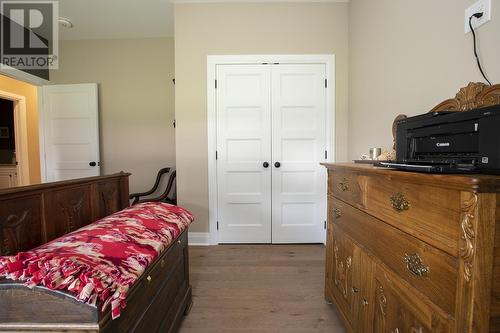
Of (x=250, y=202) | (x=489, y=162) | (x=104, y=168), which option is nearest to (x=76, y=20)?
(x=104, y=168)

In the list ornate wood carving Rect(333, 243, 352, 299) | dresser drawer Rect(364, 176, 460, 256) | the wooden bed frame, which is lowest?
ornate wood carving Rect(333, 243, 352, 299)

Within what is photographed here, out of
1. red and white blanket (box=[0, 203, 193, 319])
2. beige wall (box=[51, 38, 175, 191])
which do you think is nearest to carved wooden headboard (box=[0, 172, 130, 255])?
red and white blanket (box=[0, 203, 193, 319])

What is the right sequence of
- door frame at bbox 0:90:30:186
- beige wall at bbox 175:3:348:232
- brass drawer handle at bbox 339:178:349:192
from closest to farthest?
brass drawer handle at bbox 339:178:349:192 < beige wall at bbox 175:3:348:232 < door frame at bbox 0:90:30:186

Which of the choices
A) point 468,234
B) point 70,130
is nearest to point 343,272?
point 468,234

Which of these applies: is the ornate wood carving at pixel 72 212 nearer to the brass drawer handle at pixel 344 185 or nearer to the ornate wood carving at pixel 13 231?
the ornate wood carving at pixel 13 231

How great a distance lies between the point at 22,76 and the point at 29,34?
59cm

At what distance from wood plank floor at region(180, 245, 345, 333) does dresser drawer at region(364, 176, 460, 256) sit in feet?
3.29

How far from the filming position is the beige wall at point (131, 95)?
3322mm

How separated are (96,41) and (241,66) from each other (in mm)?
2379

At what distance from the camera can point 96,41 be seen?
10.9 feet

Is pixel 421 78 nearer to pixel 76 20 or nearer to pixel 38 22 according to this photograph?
pixel 76 20

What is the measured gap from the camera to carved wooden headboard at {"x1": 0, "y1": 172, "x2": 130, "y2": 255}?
0.85m

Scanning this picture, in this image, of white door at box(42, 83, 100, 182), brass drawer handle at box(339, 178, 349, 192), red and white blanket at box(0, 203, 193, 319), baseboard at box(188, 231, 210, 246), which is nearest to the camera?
red and white blanket at box(0, 203, 193, 319)

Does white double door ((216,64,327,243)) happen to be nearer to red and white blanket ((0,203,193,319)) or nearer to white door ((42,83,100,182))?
red and white blanket ((0,203,193,319))
